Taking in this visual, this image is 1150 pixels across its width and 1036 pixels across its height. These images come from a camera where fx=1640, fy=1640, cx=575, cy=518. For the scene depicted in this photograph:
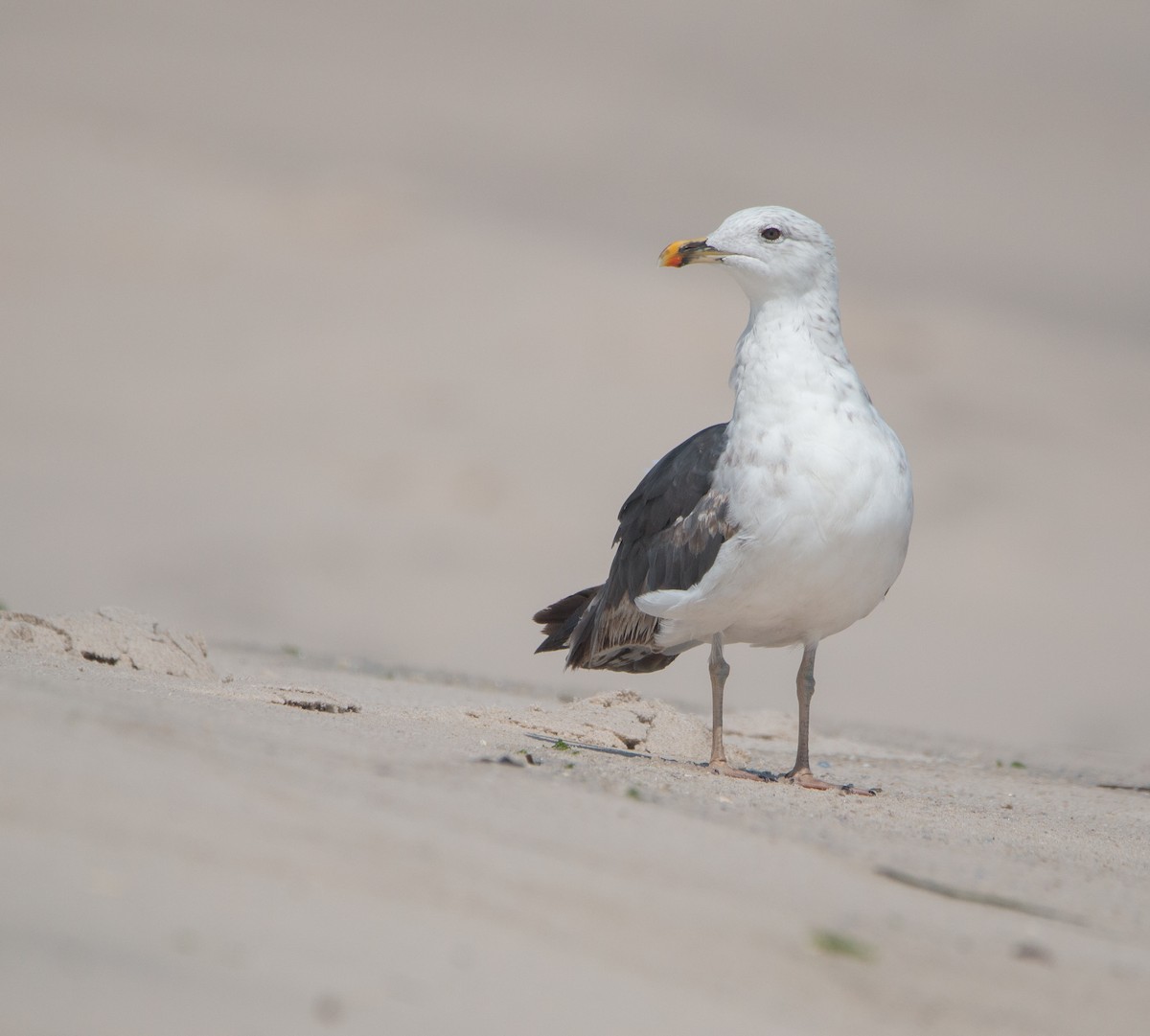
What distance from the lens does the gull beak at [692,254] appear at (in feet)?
22.8

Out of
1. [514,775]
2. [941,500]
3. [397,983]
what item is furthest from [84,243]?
[397,983]

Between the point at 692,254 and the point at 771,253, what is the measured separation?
357 mm

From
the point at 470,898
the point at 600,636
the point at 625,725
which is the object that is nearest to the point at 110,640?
the point at 600,636

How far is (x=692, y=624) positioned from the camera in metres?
6.75

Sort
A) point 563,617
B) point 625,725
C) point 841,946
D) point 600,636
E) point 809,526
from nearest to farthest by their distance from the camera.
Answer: point 841,946
point 809,526
point 600,636
point 625,725
point 563,617

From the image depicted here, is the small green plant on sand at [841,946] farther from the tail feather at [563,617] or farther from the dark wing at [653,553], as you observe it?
the tail feather at [563,617]

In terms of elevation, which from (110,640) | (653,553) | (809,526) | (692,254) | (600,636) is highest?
(692,254)

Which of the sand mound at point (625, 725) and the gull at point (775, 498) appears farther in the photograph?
the sand mound at point (625, 725)

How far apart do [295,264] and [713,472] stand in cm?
1786

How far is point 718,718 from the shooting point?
6.77 meters

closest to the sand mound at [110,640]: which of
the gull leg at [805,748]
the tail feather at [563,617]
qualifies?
the tail feather at [563,617]

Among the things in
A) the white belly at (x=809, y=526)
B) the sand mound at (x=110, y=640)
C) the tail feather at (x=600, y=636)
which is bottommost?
the sand mound at (x=110, y=640)

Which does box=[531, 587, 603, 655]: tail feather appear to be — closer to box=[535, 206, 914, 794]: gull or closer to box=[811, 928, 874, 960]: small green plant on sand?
box=[535, 206, 914, 794]: gull

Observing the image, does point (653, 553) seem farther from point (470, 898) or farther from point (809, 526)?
point (470, 898)
